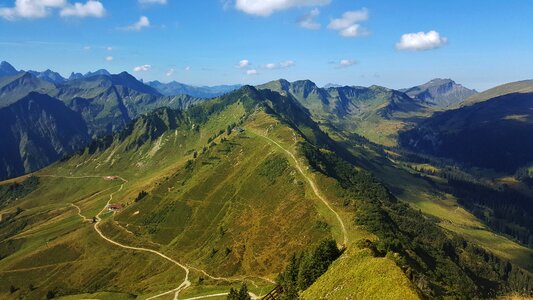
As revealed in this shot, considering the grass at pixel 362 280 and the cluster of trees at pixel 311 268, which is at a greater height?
the grass at pixel 362 280

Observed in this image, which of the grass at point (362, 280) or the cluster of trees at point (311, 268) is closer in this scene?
the grass at point (362, 280)

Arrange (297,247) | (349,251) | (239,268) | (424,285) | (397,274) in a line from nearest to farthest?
(397,274) → (424,285) → (349,251) → (297,247) → (239,268)

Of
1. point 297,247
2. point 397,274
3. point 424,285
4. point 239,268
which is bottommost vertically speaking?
point 239,268

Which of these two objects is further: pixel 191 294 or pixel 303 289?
pixel 191 294

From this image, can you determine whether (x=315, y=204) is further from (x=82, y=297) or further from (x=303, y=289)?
(x=82, y=297)

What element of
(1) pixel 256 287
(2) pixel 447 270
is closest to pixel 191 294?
(1) pixel 256 287

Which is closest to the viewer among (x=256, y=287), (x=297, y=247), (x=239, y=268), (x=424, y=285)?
(x=424, y=285)

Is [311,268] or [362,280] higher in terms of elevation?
[362,280]

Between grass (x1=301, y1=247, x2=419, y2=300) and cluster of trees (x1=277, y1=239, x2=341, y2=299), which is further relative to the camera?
cluster of trees (x1=277, y1=239, x2=341, y2=299)

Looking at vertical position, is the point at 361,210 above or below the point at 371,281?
below

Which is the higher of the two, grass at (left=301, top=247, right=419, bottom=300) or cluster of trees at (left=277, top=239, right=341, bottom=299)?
grass at (left=301, top=247, right=419, bottom=300)

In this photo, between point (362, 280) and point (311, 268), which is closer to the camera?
point (362, 280)
